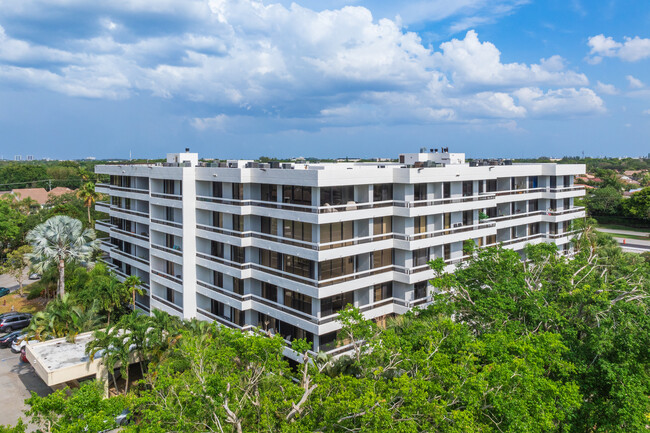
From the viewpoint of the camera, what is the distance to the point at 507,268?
2859 cm

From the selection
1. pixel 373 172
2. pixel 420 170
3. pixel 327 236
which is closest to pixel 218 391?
pixel 327 236

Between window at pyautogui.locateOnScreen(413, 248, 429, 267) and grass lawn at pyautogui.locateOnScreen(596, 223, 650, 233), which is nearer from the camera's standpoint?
window at pyautogui.locateOnScreen(413, 248, 429, 267)

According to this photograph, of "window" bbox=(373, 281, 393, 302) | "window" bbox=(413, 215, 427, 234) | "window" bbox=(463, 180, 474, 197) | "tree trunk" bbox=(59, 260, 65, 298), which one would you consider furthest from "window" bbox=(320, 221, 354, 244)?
"tree trunk" bbox=(59, 260, 65, 298)

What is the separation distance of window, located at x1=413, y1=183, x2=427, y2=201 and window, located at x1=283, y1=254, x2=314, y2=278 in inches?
404

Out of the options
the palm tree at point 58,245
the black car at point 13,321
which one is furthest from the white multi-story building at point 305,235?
the black car at point 13,321

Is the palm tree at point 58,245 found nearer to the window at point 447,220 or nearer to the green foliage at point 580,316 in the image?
the window at point 447,220

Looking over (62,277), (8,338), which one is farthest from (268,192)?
(8,338)

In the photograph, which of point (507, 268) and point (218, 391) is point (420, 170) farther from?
point (218, 391)

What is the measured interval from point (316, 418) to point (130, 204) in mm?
37704

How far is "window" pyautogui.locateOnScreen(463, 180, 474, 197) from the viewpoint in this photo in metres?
38.7

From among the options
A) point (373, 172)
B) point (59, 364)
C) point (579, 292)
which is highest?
point (373, 172)

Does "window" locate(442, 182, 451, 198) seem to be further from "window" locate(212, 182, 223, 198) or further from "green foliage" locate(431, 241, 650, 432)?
"window" locate(212, 182, 223, 198)

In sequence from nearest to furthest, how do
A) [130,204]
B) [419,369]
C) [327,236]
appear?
[419,369], [327,236], [130,204]

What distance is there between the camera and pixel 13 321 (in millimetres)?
48094
